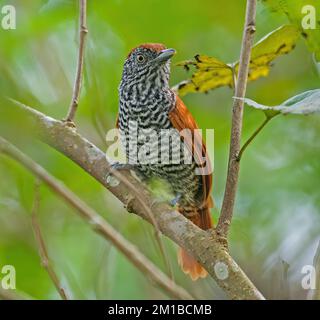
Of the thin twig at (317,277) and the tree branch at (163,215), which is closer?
the thin twig at (317,277)

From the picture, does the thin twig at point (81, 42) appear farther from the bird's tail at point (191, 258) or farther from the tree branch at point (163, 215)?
the bird's tail at point (191, 258)

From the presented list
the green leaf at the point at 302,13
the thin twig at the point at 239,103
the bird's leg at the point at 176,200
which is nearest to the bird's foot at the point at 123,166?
the bird's leg at the point at 176,200

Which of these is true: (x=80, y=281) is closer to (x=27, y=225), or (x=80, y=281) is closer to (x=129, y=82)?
(x=27, y=225)

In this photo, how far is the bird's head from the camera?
3.14 metres

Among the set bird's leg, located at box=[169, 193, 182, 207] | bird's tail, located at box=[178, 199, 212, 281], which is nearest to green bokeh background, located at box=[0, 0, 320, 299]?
bird's tail, located at box=[178, 199, 212, 281]

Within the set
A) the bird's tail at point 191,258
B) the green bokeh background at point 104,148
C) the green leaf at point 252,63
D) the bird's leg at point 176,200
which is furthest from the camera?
the bird's leg at point 176,200

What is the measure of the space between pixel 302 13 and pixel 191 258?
4.38 feet

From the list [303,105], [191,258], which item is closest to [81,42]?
[303,105]

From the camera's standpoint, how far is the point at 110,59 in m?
3.47

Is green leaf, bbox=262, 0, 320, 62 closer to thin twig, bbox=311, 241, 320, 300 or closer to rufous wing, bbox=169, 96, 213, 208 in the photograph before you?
thin twig, bbox=311, 241, 320, 300

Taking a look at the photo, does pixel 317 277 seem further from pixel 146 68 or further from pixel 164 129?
pixel 146 68

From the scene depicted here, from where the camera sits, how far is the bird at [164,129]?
308cm

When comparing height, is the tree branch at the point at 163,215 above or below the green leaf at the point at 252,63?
below

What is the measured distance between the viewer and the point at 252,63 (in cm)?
259
